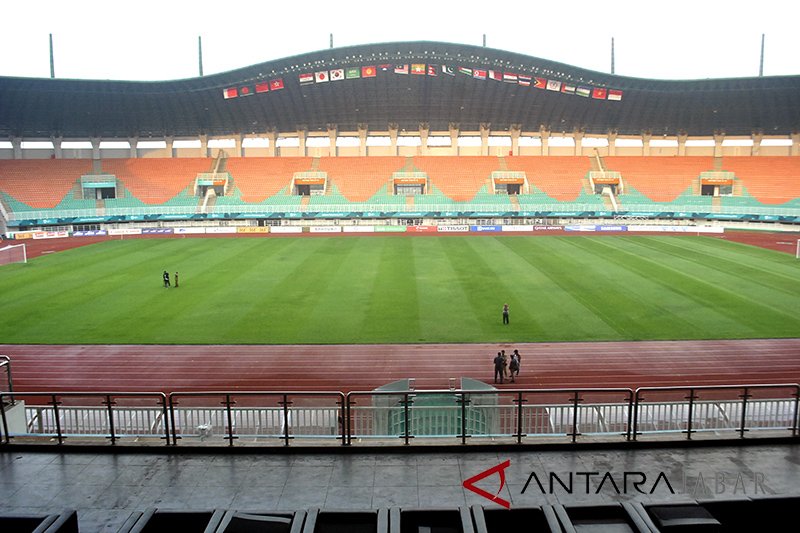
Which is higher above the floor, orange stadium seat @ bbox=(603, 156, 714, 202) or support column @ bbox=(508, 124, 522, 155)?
support column @ bbox=(508, 124, 522, 155)

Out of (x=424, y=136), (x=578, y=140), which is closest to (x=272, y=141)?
(x=424, y=136)

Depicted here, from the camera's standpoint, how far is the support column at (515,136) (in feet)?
239

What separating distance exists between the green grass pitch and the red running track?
3.12ft

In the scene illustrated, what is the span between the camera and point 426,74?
61.4 meters

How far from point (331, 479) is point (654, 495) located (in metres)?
3.93

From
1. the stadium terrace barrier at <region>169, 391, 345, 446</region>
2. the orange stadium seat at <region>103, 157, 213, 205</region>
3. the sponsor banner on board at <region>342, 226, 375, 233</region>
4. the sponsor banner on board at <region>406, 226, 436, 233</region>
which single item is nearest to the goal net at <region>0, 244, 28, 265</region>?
the orange stadium seat at <region>103, 157, 213, 205</region>

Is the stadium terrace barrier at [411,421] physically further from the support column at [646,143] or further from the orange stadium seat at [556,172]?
the support column at [646,143]

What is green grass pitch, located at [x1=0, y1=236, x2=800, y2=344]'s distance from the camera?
22.2 meters

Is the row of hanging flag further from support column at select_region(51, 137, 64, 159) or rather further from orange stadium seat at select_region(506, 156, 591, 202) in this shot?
support column at select_region(51, 137, 64, 159)

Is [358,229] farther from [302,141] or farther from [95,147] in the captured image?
[95,147]

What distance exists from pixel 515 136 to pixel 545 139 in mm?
4207

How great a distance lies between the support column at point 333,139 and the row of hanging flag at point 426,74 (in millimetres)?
9990

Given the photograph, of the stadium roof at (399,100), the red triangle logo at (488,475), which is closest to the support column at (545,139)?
the stadium roof at (399,100)

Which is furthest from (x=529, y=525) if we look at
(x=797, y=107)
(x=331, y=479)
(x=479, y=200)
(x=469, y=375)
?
(x=797, y=107)
